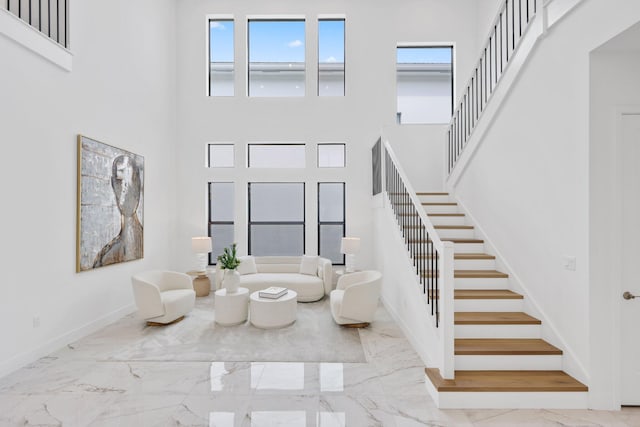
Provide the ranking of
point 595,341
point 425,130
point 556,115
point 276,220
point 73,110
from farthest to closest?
point 276,220 → point 425,130 → point 73,110 → point 556,115 → point 595,341

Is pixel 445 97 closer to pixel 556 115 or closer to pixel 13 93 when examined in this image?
pixel 556 115

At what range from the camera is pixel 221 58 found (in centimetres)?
721

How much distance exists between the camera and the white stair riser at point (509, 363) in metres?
2.91

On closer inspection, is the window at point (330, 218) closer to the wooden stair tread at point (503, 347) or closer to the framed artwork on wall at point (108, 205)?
the framed artwork on wall at point (108, 205)

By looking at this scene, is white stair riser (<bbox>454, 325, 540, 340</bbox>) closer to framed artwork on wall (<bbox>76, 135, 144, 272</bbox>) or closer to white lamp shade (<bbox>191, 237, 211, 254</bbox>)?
framed artwork on wall (<bbox>76, 135, 144, 272</bbox>)

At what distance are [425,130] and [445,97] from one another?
120 centimetres

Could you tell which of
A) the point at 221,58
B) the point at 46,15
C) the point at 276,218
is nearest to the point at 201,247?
the point at 276,218

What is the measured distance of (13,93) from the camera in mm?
3311

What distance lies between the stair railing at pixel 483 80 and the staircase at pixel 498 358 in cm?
231

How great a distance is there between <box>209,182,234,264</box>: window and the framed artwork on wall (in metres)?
1.66

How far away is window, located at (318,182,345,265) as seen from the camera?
7.18 meters

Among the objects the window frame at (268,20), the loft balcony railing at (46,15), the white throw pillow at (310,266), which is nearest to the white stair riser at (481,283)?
the white throw pillow at (310,266)

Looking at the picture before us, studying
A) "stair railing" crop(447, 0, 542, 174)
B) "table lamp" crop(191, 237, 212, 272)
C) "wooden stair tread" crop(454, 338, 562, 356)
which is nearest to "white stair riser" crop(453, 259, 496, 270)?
"wooden stair tread" crop(454, 338, 562, 356)

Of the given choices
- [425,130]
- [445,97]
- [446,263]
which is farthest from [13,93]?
[445,97]
